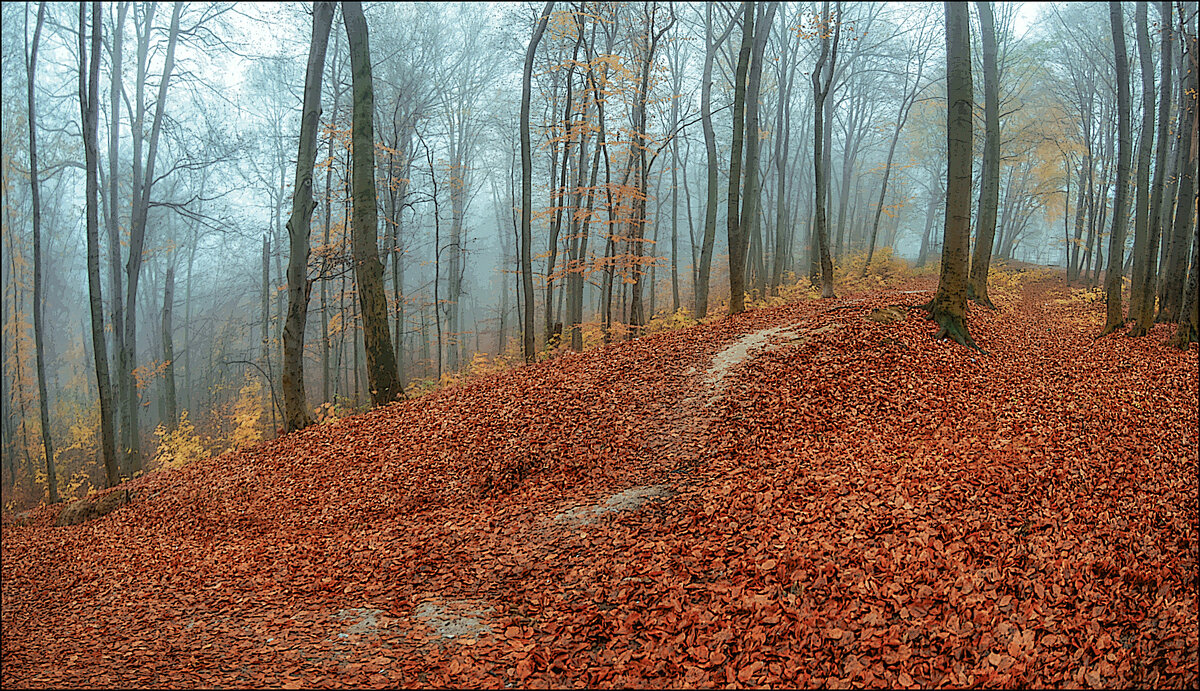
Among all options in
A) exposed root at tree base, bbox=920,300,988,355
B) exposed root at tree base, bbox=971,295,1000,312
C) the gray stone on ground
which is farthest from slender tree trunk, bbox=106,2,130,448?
exposed root at tree base, bbox=971,295,1000,312

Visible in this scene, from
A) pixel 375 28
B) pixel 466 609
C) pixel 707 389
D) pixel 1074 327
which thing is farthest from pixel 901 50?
pixel 466 609

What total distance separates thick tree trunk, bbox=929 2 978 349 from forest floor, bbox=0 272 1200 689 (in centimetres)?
69

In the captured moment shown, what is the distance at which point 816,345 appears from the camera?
831 cm

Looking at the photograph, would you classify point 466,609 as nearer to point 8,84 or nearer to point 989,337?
point 989,337

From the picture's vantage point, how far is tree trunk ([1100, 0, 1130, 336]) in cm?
964

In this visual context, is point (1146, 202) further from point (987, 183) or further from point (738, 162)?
point (738, 162)

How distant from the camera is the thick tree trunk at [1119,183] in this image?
9641mm

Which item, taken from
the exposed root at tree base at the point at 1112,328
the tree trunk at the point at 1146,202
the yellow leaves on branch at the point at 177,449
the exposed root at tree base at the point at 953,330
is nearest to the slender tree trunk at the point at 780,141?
the tree trunk at the point at 1146,202

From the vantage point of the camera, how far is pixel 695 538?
189 inches

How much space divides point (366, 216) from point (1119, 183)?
13.1m

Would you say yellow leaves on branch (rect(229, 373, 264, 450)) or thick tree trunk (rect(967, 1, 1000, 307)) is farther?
yellow leaves on branch (rect(229, 373, 264, 450))

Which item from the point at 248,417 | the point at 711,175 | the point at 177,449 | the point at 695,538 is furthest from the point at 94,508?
the point at 711,175

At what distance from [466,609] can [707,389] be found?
4494mm

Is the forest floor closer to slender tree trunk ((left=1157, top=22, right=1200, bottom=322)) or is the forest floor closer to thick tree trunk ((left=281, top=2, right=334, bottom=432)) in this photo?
slender tree trunk ((left=1157, top=22, right=1200, bottom=322))
